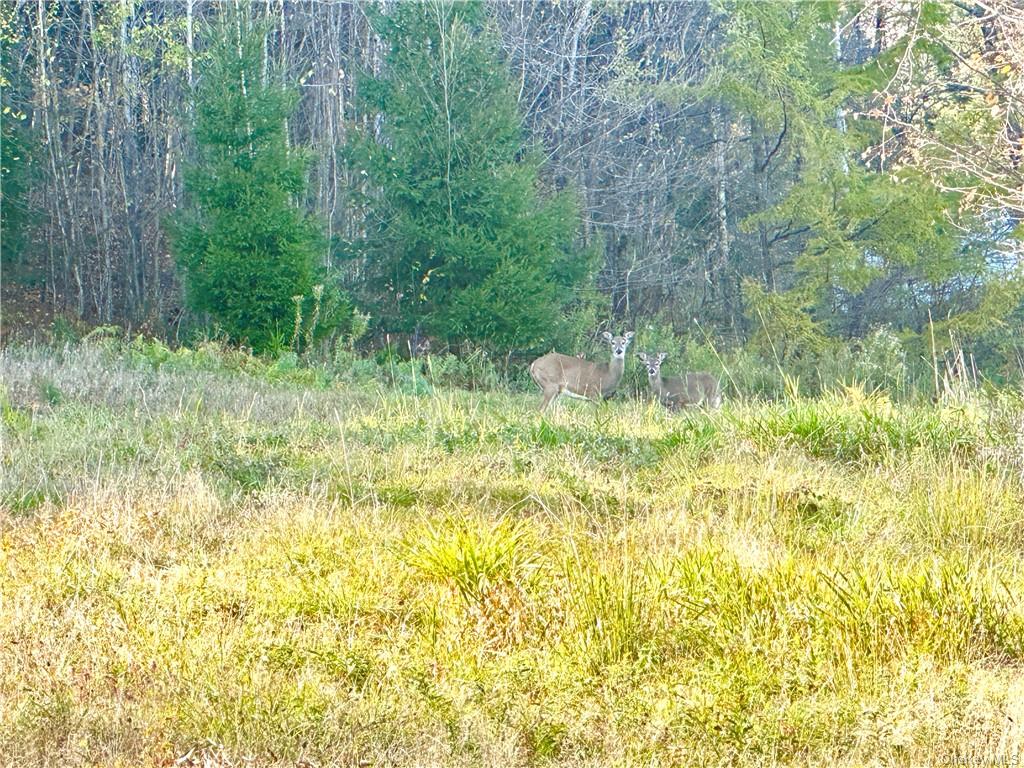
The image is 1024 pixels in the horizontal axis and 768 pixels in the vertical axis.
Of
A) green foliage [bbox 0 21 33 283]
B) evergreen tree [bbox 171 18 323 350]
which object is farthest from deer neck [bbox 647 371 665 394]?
green foliage [bbox 0 21 33 283]

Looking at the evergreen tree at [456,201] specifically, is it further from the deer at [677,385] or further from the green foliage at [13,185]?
the green foliage at [13,185]

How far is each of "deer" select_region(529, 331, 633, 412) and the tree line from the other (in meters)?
3.00

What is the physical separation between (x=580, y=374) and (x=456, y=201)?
513 centimetres

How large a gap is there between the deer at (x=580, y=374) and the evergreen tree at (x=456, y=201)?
117 inches

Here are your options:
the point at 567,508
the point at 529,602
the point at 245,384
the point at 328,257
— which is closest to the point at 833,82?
the point at 328,257

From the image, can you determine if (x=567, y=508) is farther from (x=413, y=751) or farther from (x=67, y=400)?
(x=67, y=400)

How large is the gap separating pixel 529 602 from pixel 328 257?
17692mm

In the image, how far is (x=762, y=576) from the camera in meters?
4.00

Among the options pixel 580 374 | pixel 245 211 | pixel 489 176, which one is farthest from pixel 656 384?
pixel 245 211

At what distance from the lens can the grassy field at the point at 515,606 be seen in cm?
311

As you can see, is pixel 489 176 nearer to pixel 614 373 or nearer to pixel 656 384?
pixel 614 373

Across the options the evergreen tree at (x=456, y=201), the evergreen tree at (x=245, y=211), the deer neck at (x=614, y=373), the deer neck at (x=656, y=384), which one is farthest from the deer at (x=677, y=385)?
the evergreen tree at (x=245, y=211)

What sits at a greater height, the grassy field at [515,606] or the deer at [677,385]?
the grassy field at [515,606]

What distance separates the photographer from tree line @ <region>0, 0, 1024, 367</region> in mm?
17766
